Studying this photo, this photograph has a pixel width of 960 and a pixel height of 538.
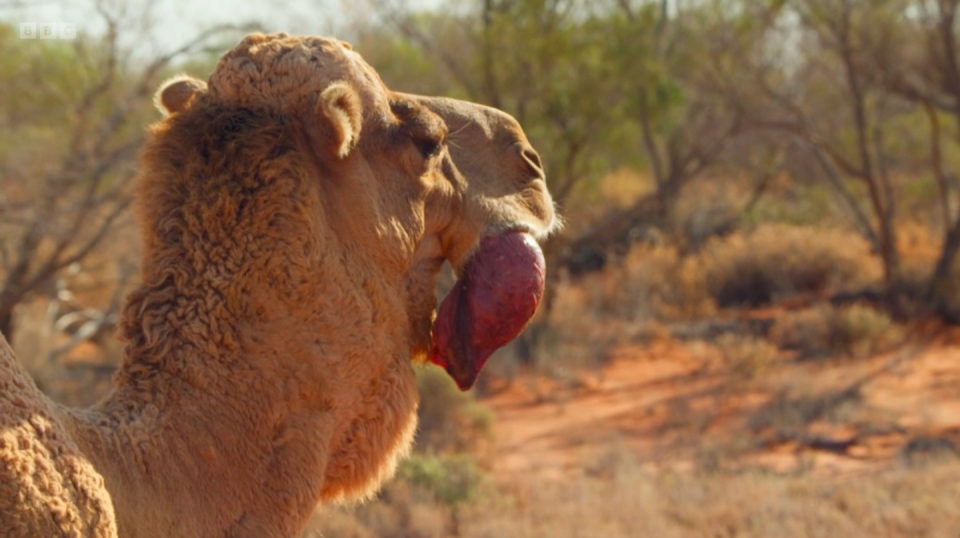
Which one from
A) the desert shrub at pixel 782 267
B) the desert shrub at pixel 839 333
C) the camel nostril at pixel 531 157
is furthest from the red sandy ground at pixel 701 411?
the camel nostril at pixel 531 157

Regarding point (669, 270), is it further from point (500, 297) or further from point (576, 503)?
point (500, 297)

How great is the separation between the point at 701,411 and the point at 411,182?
8.87 metres

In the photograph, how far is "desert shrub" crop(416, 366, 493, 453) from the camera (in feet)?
32.3

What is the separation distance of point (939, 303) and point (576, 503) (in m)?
9.23

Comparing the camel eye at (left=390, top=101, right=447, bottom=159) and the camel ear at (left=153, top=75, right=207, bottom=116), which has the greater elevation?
the camel ear at (left=153, top=75, right=207, bottom=116)

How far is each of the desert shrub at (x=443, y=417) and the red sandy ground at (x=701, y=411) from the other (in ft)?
1.30

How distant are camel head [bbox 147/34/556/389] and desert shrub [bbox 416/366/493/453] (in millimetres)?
6814

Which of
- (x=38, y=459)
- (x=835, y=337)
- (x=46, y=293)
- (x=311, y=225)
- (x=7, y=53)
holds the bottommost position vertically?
(x=835, y=337)

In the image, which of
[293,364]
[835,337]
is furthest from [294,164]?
[835,337]

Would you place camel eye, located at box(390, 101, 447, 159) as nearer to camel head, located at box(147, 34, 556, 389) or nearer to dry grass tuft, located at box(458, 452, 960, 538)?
camel head, located at box(147, 34, 556, 389)

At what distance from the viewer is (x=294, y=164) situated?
2.63 m

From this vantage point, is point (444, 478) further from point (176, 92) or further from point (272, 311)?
point (272, 311)

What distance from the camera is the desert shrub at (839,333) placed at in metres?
13.5

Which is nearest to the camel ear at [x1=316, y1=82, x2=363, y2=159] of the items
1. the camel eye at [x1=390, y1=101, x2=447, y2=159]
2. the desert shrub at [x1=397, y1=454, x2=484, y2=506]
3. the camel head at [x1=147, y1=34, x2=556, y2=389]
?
the camel head at [x1=147, y1=34, x2=556, y2=389]
